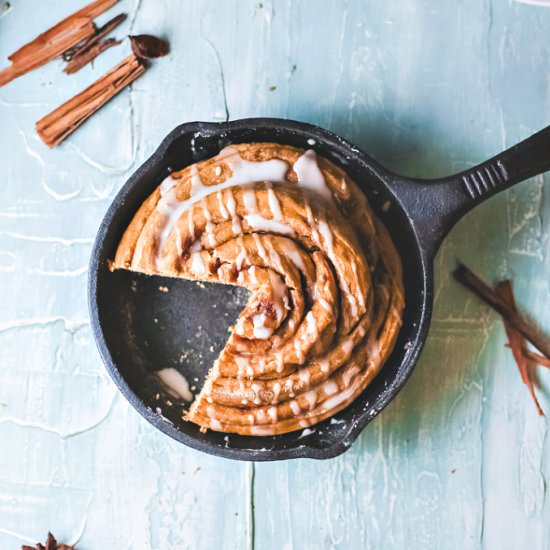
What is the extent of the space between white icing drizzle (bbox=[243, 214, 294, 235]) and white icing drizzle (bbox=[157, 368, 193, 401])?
0.53 m

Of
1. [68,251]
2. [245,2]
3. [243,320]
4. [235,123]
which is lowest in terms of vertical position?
[243,320]

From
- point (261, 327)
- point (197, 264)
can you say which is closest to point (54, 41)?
point (197, 264)

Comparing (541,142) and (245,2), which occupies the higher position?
(245,2)

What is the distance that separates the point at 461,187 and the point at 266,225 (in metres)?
0.48

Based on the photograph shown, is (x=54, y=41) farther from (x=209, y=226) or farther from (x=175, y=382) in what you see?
(x=175, y=382)

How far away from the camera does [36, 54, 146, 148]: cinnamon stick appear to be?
2297mm

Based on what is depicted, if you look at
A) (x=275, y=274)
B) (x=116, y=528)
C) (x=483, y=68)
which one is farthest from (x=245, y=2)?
(x=116, y=528)

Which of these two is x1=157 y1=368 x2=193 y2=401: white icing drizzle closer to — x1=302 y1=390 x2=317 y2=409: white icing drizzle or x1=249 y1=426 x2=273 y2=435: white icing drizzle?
x1=249 y1=426 x2=273 y2=435: white icing drizzle

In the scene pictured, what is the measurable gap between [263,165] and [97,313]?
566mm

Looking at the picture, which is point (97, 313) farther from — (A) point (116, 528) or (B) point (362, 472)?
(B) point (362, 472)

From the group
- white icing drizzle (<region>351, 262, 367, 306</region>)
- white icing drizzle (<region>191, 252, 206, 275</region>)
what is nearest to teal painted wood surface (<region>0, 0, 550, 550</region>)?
white icing drizzle (<region>351, 262, 367, 306</region>)

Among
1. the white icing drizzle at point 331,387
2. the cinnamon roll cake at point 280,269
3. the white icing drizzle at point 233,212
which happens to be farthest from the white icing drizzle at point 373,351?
the white icing drizzle at point 233,212

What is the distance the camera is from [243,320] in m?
1.97

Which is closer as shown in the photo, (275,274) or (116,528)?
(275,274)
